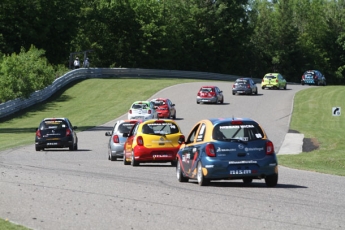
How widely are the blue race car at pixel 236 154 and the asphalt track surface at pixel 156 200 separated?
32 centimetres

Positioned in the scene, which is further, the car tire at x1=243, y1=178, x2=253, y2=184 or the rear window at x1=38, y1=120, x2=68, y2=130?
the rear window at x1=38, y1=120, x2=68, y2=130

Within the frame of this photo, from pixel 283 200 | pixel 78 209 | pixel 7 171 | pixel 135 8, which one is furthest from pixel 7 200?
pixel 135 8

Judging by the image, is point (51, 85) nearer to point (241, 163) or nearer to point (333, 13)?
point (241, 163)

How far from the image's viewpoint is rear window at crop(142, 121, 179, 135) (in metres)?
25.9

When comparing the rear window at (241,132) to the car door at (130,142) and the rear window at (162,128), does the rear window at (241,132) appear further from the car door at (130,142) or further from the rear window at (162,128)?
the car door at (130,142)

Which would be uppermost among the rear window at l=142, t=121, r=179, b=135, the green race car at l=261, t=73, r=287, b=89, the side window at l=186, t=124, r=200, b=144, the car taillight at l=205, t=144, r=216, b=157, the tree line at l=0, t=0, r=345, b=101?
the tree line at l=0, t=0, r=345, b=101

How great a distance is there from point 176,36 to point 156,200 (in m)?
104

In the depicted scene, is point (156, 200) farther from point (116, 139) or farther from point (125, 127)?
point (125, 127)

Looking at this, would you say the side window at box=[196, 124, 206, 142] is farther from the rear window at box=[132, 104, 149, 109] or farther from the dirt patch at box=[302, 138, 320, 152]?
the rear window at box=[132, 104, 149, 109]

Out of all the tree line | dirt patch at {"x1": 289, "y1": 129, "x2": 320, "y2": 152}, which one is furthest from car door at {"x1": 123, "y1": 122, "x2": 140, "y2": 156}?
the tree line

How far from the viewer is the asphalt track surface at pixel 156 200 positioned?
12.3 meters

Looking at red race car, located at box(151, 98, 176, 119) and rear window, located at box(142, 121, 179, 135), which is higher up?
rear window, located at box(142, 121, 179, 135)

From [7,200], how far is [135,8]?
103 metres

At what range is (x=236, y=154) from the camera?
690 inches
